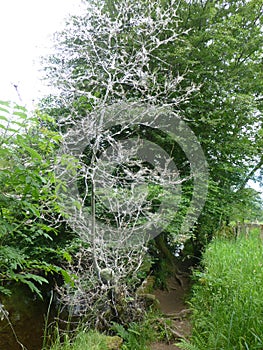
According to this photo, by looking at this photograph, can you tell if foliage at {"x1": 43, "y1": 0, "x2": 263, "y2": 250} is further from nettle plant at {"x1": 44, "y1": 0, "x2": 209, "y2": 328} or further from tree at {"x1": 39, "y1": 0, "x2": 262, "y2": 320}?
nettle plant at {"x1": 44, "y1": 0, "x2": 209, "y2": 328}

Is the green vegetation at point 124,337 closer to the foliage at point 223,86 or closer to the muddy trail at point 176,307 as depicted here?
the muddy trail at point 176,307

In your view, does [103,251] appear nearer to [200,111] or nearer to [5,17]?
[200,111]

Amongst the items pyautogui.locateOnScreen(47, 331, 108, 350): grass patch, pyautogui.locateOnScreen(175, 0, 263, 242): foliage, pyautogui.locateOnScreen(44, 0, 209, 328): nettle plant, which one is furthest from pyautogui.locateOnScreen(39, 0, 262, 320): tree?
pyautogui.locateOnScreen(47, 331, 108, 350): grass patch

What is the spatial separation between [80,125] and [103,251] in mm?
1312

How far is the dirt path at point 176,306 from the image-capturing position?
282cm

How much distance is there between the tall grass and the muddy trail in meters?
0.46

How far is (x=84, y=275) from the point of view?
2.91 m

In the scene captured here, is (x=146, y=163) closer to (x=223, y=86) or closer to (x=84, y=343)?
(x=223, y=86)

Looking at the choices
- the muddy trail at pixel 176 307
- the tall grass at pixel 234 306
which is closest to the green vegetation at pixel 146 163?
→ the tall grass at pixel 234 306

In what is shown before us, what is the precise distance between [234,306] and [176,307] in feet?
7.93

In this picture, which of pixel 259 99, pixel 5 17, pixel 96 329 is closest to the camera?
pixel 96 329

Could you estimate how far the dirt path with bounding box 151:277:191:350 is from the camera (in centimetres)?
282

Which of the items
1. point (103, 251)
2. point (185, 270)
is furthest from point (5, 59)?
point (185, 270)

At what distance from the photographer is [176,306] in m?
3.89
